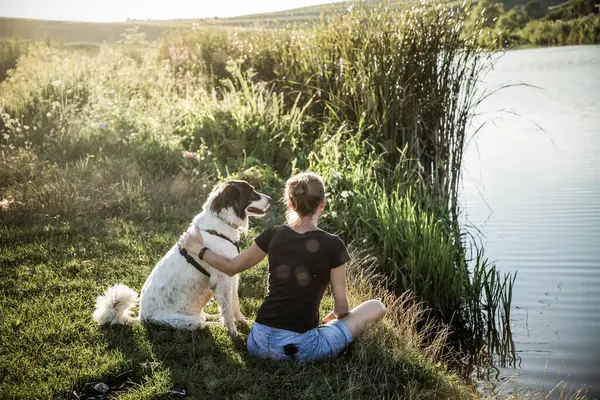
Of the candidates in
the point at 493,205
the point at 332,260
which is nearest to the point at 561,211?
the point at 493,205

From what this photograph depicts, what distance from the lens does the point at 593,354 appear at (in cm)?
541

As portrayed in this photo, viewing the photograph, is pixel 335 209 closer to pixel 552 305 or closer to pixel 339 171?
pixel 339 171

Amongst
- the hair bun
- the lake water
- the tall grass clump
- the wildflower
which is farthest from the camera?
the tall grass clump

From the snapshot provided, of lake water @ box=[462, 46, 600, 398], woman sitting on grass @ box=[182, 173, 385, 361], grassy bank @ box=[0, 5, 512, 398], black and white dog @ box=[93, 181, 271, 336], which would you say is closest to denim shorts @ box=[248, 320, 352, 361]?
woman sitting on grass @ box=[182, 173, 385, 361]

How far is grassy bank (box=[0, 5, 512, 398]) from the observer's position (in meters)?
4.14

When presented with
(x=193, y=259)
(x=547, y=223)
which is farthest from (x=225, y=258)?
(x=547, y=223)

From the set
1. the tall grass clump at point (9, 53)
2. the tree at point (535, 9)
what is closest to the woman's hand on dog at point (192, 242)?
the tall grass clump at point (9, 53)

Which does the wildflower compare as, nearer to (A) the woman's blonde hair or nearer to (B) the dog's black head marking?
(B) the dog's black head marking

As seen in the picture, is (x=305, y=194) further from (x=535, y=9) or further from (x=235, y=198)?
(x=535, y=9)

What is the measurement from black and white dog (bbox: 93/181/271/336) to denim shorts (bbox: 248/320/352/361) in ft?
1.93

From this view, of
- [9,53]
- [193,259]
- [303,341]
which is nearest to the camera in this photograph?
[303,341]

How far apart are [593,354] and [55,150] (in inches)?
355

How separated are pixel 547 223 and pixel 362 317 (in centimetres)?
564

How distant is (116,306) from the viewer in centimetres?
463
